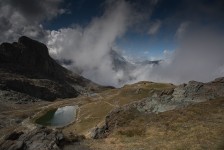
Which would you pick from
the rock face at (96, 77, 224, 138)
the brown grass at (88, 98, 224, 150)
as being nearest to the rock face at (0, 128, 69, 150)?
the brown grass at (88, 98, 224, 150)

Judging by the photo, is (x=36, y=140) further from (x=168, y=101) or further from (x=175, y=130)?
(x=168, y=101)

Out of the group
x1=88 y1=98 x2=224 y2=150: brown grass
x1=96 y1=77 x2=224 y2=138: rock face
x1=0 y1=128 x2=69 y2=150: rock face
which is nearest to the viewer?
x1=88 y1=98 x2=224 y2=150: brown grass

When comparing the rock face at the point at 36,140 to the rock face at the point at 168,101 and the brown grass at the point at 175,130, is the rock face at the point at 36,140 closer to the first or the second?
the brown grass at the point at 175,130

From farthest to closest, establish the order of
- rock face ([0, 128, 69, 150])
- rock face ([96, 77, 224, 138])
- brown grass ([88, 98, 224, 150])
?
rock face ([96, 77, 224, 138]), rock face ([0, 128, 69, 150]), brown grass ([88, 98, 224, 150])

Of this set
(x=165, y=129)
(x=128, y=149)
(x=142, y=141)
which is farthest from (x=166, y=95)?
(x=128, y=149)

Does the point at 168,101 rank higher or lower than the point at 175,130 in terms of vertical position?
higher

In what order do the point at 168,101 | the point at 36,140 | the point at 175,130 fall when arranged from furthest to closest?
the point at 168,101 < the point at 175,130 < the point at 36,140

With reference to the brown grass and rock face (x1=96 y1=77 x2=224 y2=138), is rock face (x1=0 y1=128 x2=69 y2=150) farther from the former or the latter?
rock face (x1=96 y1=77 x2=224 y2=138)

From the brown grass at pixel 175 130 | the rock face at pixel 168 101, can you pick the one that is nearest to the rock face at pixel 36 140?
the brown grass at pixel 175 130

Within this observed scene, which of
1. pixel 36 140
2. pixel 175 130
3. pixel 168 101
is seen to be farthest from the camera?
pixel 168 101

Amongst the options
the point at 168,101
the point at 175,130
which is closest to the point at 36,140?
the point at 175,130

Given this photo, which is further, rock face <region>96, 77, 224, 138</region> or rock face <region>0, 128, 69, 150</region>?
rock face <region>96, 77, 224, 138</region>

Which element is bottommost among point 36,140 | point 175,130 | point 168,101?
point 36,140

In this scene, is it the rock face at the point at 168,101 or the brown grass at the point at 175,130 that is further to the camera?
the rock face at the point at 168,101
